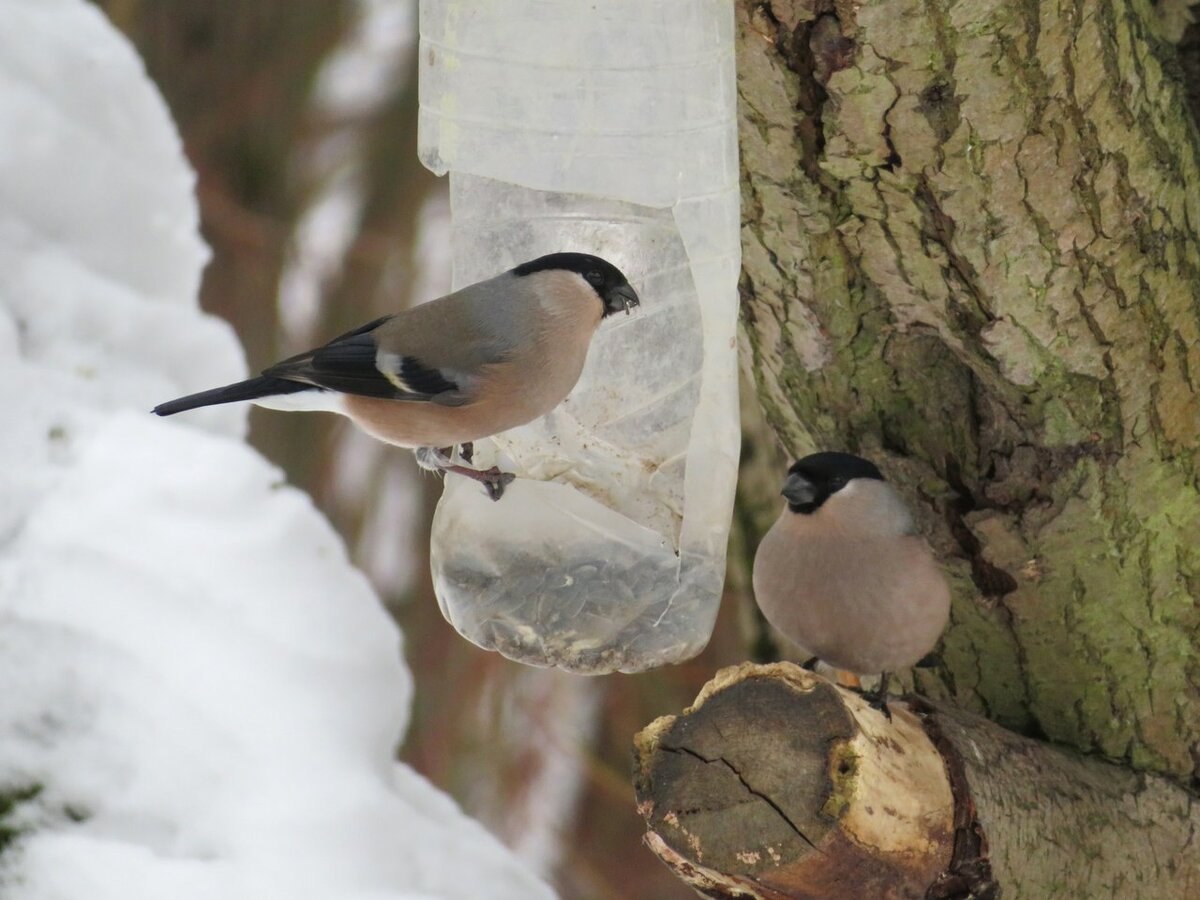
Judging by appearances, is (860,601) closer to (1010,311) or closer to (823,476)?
(823,476)

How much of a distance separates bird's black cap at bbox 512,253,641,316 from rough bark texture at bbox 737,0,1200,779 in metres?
0.26

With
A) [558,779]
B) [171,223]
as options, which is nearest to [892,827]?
[171,223]

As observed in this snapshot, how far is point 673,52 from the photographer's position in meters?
2.09

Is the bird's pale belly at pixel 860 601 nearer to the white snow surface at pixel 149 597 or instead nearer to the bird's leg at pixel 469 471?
the bird's leg at pixel 469 471

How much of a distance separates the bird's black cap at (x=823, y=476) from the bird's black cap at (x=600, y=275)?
14.4 inches

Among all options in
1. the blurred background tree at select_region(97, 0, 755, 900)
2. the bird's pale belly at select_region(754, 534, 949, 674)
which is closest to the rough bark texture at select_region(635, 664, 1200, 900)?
the bird's pale belly at select_region(754, 534, 949, 674)

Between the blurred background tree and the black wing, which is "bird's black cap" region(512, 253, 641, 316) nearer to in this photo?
the black wing

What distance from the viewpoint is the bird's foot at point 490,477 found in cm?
214

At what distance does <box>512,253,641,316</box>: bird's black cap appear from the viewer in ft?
6.41

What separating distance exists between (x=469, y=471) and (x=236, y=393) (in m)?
0.37

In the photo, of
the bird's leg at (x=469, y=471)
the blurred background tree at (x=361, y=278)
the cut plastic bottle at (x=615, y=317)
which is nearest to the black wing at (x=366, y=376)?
the bird's leg at (x=469, y=471)

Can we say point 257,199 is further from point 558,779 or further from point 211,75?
point 558,779

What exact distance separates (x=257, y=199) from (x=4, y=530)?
2.26 meters

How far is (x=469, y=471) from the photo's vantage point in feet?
7.04
